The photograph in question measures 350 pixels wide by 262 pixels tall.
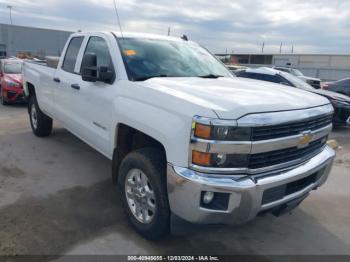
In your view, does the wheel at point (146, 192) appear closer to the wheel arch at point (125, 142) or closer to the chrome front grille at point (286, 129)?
the wheel arch at point (125, 142)

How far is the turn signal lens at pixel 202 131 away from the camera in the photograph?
2.53m

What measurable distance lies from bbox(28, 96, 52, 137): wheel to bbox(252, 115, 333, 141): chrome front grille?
488 centimetres

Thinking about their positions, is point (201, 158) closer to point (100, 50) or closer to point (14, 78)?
point (100, 50)

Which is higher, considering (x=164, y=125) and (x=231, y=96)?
(x=231, y=96)

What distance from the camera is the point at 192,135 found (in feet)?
8.44

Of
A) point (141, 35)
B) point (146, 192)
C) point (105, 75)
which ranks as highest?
point (141, 35)

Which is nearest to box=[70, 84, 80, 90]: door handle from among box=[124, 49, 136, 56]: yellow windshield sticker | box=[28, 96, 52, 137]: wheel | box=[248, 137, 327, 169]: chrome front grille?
box=[124, 49, 136, 56]: yellow windshield sticker

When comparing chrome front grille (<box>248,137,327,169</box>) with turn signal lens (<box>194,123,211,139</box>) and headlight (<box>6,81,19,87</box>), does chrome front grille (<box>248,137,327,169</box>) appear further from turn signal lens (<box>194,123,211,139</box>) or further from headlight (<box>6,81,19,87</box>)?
headlight (<box>6,81,19,87</box>)

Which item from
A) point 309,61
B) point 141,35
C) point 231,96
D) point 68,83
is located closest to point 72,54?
point 68,83

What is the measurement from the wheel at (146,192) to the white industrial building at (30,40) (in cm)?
4714

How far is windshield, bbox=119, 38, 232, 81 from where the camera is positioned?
3701 millimetres

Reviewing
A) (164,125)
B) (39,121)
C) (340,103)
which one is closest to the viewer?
(164,125)

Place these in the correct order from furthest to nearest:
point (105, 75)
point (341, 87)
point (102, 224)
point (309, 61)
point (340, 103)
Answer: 1. point (309, 61)
2. point (341, 87)
3. point (340, 103)
4. point (105, 75)
5. point (102, 224)

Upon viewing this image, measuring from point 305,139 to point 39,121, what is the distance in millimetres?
5180
